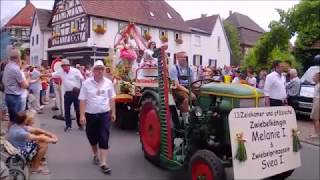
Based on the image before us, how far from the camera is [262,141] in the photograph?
535cm

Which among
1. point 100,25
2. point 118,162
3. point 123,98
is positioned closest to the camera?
point 118,162

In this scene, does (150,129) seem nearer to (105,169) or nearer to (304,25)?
(105,169)

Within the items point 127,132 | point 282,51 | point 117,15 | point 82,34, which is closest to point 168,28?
point 117,15

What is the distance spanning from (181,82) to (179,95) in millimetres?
577

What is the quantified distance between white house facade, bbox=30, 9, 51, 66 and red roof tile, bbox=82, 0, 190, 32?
34.1ft

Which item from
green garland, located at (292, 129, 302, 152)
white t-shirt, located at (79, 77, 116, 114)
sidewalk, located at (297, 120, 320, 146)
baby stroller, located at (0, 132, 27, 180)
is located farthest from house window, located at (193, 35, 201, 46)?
baby stroller, located at (0, 132, 27, 180)

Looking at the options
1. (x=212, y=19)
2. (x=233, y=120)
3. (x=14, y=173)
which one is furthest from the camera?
(x=212, y=19)

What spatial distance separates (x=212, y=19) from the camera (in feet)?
171

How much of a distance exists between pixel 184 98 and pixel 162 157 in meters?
0.98

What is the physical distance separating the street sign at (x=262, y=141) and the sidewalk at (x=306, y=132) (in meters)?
3.63

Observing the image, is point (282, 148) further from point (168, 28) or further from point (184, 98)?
point (168, 28)

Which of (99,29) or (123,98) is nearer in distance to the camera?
(123,98)

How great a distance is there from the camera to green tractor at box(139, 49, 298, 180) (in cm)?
529

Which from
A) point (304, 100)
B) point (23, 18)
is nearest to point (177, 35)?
point (23, 18)
